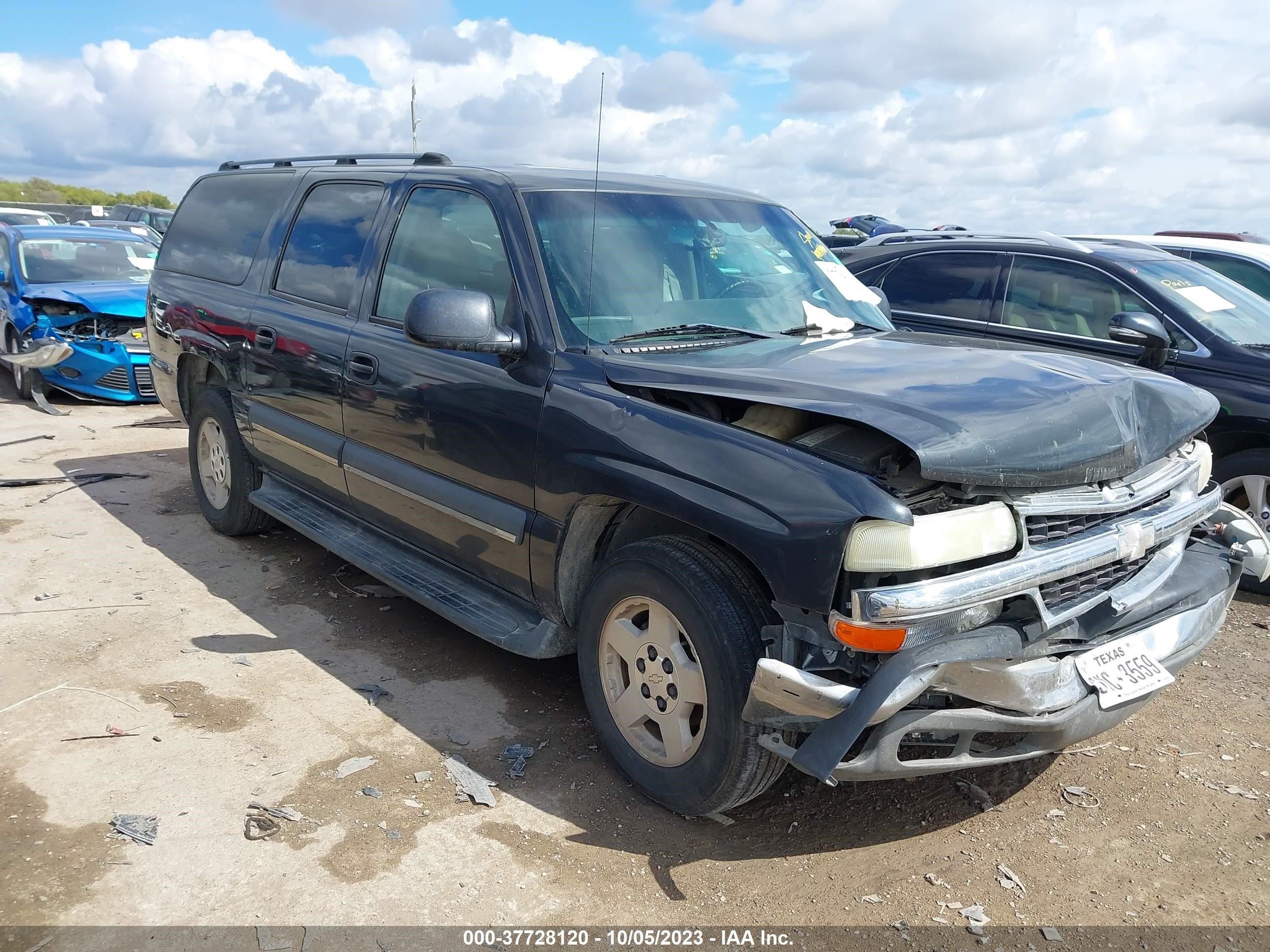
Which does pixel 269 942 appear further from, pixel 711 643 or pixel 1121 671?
pixel 1121 671

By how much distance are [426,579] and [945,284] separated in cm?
413

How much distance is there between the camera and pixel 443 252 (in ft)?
13.0

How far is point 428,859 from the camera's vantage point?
291cm

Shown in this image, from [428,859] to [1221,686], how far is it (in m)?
3.40

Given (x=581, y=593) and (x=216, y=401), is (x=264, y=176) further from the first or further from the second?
(x=581, y=593)

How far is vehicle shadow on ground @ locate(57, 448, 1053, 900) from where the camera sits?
10.1ft

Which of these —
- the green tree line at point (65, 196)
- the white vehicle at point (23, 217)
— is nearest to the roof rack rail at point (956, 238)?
the white vehicle at point (23, 217)

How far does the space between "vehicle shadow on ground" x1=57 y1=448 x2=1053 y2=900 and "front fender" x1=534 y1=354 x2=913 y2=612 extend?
91cm

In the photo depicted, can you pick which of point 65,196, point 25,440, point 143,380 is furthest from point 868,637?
point 65,196

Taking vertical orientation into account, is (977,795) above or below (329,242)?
below

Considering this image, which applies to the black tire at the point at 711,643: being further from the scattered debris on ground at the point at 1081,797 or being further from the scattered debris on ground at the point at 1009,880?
the scattered debris on ground at the point at 1081,797

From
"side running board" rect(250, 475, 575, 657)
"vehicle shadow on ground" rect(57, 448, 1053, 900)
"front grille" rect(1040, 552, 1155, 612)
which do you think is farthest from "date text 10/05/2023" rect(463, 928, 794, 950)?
"front grille" rect(1040, 552, 1155, 612)

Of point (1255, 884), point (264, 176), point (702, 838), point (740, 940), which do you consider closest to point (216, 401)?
point (264, 176)

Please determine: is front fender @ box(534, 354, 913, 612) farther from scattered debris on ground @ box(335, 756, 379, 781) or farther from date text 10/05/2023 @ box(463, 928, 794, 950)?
scattered debris on ground @ box(335, 756, 379, 781)
